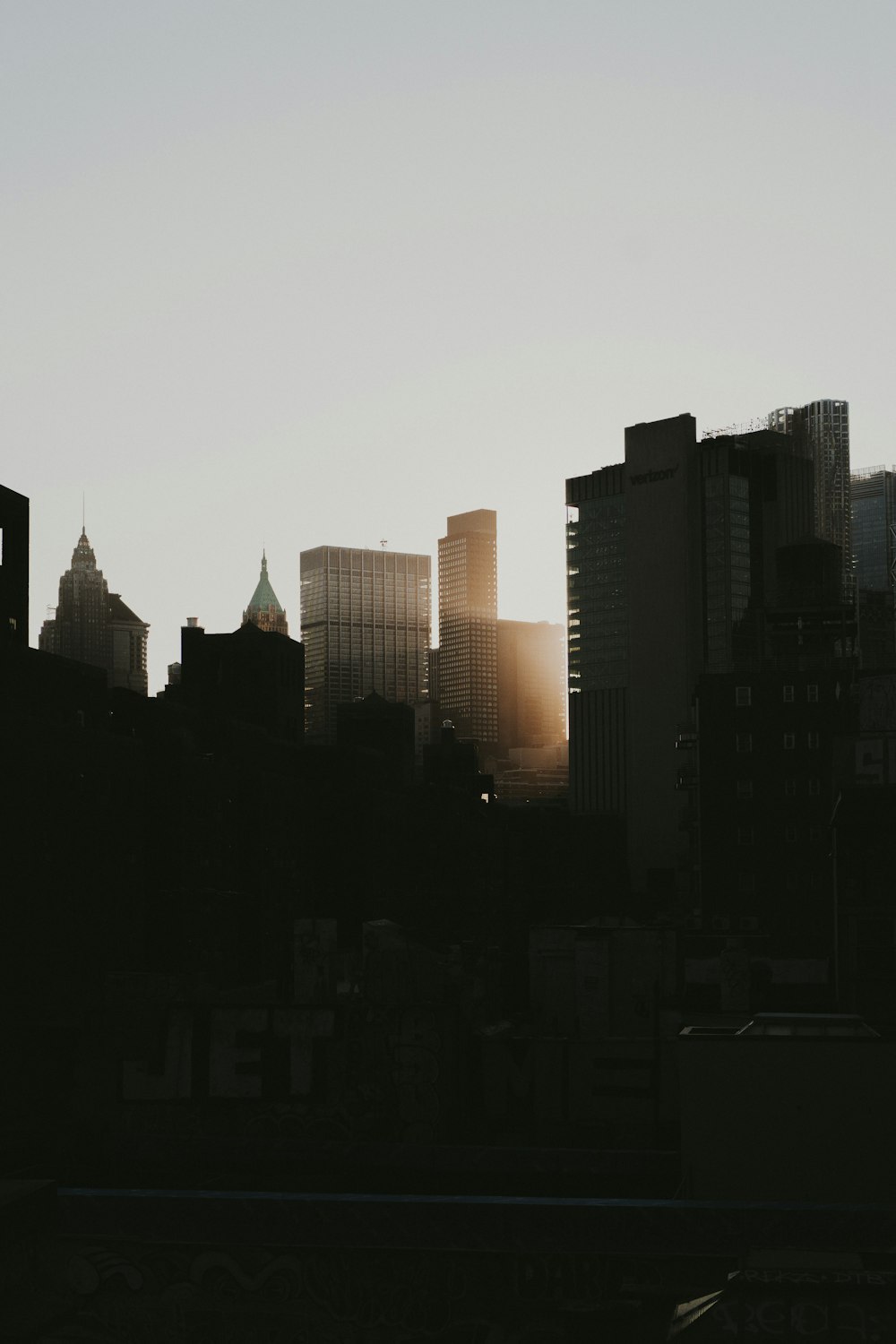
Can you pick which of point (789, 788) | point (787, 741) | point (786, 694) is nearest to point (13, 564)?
point (786, 694)

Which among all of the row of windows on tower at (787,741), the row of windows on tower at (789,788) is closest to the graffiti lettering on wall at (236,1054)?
the row of windows on tower at (789,788)

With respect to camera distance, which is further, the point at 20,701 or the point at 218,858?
the point at 218,858

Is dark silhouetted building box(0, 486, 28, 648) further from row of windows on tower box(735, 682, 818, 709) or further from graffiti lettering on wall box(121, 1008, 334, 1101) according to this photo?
graffiti lettering on wall box(121, 1008, 334, 1101)

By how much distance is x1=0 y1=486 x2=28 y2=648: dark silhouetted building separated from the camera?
136625 millimetres

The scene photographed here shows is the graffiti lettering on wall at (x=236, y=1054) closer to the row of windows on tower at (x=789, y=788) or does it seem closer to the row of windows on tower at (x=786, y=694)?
the row of windows on tower at (x=789, y=788)

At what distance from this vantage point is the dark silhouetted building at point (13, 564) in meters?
137

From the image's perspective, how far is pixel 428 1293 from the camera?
2823cm

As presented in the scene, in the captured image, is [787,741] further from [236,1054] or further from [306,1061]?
[236,1054]

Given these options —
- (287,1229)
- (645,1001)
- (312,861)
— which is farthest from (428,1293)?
(312,861)

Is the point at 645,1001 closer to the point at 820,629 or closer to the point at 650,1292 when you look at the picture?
the point at 650,1292

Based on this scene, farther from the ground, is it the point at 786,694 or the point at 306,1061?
the point at 786,694

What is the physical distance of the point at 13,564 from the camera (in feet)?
455

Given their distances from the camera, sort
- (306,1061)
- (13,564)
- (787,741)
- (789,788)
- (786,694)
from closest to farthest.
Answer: (306,1061), (789,788), (787,741), (786,694), (13,564)

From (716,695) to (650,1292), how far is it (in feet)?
349
